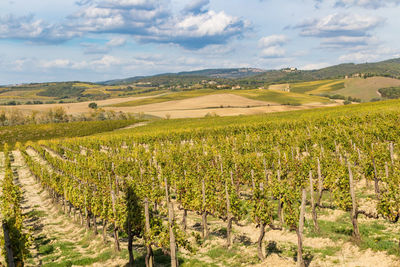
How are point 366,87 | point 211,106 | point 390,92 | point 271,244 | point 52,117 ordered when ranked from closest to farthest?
point 271,244 → point 52,117 → point 211,106 → point 390,92 → point 366,87

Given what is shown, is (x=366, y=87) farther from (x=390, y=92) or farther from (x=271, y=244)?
(x=271, y=244)

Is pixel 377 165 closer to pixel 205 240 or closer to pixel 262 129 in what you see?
pixel 205 240

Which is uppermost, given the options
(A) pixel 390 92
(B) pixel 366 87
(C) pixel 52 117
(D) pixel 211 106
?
(B) pixel 366 87

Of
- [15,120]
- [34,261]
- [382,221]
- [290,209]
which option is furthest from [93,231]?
[15,120]

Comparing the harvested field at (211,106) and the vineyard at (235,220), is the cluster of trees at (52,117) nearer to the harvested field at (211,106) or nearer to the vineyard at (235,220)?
Answer: the harvested field at (211,106)

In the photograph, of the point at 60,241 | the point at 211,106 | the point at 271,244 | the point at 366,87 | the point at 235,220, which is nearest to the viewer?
the point at 271,244

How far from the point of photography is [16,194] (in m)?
19.9

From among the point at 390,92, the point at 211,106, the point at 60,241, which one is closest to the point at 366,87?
the point at 390,92

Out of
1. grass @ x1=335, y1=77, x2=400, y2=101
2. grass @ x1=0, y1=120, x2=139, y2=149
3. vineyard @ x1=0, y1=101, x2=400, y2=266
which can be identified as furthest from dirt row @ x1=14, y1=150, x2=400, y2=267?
grass @ x1=335, y1=77, x2=400, y2=101

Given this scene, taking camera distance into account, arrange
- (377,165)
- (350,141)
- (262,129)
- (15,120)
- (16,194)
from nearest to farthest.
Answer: (377,165) → (16,194) → (350,141) → (262,129) → (15,120)

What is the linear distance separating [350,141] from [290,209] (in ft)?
54.8

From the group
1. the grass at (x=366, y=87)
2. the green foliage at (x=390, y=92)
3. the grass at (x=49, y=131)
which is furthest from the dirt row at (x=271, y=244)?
the grass at (x=366, y=87)

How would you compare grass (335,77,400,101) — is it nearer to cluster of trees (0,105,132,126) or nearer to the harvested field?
the harvested field

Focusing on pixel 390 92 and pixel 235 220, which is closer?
pixel 235 220
